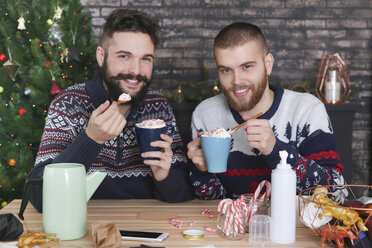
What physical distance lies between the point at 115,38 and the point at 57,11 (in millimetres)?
1098

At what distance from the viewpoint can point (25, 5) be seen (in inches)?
110

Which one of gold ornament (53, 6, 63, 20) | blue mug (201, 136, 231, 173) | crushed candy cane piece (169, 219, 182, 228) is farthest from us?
gold ornament (53, 6, 63, 20)

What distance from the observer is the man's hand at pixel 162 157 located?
1.54 meters

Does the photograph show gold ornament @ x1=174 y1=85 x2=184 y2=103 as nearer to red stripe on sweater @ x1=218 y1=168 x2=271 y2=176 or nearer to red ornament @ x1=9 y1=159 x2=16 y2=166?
red ornament @ x1=9 y1=159 x2=16 y2=166

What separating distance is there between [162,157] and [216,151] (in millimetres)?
260

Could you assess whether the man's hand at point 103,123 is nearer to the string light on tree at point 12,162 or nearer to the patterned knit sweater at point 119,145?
the patterned knit sweater at point 119,145

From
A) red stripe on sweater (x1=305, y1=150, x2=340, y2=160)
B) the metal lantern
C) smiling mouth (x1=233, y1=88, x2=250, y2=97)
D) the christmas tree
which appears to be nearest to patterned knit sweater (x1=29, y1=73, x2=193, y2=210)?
smiling mouth (x1=233, y1=88, x2=250, y2=97)

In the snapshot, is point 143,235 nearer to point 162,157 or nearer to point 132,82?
point 162,157

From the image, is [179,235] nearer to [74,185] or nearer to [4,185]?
[74,185]

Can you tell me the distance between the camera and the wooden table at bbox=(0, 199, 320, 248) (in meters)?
1.13

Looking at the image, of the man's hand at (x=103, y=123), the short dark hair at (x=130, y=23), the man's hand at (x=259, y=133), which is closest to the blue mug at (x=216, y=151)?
the man's hand at (x=259, y=133)

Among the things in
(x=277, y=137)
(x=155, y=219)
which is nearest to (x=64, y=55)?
(x=277, y=137)

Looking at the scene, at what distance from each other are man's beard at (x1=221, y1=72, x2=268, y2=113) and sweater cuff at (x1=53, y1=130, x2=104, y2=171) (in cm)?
75

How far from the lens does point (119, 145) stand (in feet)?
6.35
